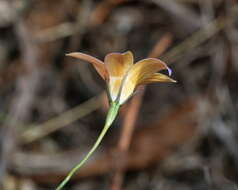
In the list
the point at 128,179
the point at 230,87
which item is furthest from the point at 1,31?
the point at 230,87

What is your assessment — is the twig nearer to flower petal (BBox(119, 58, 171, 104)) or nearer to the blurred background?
the blurred background

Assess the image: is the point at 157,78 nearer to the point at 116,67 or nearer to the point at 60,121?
the point at 116,67

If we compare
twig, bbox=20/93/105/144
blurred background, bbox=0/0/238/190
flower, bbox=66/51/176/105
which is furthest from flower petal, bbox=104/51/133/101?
twig, bbox=20/93/105/144

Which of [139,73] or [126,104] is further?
[126,104]

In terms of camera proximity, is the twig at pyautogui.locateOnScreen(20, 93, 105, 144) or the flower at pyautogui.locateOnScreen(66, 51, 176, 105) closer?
the flower at pyautogui.locateOnScreen(66, 51, 176, 105)

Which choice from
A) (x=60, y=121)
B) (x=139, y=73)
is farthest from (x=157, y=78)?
(x=60, y=121)

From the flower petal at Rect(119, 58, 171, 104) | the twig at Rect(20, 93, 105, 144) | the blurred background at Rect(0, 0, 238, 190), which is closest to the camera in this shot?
the flower petal at Rect(119, 58, 171, 104)
